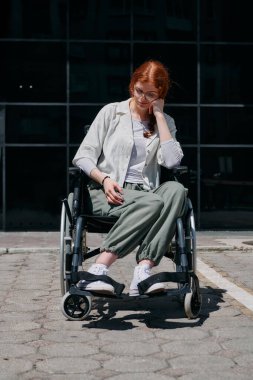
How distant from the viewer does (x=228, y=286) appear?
645 centimetres

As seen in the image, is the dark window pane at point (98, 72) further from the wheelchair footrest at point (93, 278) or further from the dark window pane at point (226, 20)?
the wheelchair footrest at point (93, 278)

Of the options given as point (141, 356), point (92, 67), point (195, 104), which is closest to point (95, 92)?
point (92, 67)

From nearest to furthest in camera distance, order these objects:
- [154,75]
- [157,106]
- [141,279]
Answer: [141,279], [154,75], [157,106]

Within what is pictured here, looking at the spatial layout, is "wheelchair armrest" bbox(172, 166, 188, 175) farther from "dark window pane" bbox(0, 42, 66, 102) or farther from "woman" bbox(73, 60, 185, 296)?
"dark window pane" bbox(0, 42, 66, 102)

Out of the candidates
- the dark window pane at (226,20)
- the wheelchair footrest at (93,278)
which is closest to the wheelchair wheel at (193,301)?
the wheelchair footrest at (93,278)

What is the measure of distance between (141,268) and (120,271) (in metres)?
2.91

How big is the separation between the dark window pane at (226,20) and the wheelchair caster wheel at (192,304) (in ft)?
36.5

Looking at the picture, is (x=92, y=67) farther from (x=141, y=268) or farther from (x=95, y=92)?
(x=141, y=268)

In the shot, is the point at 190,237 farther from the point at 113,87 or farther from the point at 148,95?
the point at 113,87

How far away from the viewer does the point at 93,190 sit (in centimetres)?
521

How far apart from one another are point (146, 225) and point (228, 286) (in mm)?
1891

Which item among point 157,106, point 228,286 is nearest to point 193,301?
point 157,106

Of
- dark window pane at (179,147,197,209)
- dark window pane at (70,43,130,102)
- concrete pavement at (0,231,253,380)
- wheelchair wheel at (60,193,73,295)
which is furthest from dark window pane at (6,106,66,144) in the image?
wheelchair wheel at (60,193,73,295)

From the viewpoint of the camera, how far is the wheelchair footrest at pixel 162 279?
4621mm
